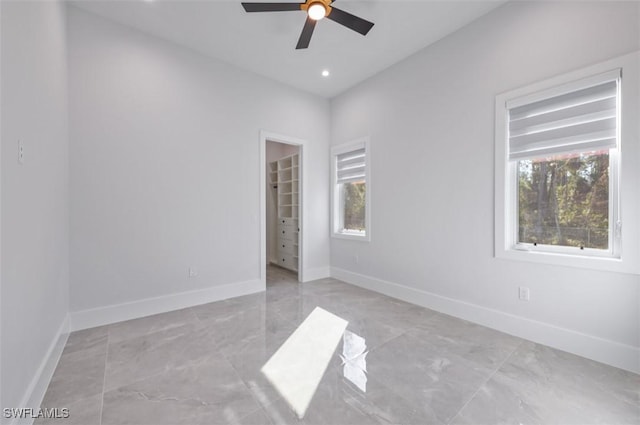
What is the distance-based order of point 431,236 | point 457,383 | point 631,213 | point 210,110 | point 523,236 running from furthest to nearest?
point 210,110 < point 431,236 < point 523,236 < point 631,213 < point 457,383

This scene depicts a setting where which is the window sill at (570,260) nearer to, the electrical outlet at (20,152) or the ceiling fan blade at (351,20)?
the ceiling fan blade at (351,20)

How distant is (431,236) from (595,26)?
228 cm

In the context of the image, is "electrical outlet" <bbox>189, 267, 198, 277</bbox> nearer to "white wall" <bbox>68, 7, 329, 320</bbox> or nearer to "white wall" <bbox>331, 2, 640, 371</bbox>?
"white wall" <bbox>68, 7, 329, 320</bbox>

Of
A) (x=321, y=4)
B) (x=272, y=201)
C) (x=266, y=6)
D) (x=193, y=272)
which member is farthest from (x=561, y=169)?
(x=272, y=201)

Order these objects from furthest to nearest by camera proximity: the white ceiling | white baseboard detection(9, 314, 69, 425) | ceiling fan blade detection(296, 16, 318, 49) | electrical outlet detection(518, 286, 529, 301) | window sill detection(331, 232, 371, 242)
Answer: window sill detection(331, 232, 371, 242) < the white ceiling < electrical outlet detection(518, 286, 529, 301) < ceiling fan blade detection(296, 16, 318, 49) < white baseboard detection(9, 314, 69, 425)

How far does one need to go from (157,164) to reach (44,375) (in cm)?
212

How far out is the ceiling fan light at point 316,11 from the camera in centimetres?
217

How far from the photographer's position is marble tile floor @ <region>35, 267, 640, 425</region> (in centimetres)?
152

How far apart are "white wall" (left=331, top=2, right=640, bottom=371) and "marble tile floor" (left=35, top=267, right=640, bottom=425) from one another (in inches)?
11.3

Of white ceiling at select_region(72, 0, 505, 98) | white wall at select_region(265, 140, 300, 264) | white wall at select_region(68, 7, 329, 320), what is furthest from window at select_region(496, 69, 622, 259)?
white wall at select_region(265, 140, 300, 264)

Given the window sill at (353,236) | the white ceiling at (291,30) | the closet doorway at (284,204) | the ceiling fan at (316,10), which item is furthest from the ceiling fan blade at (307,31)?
the window sill at (353,236)

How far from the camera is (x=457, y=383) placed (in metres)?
1.80

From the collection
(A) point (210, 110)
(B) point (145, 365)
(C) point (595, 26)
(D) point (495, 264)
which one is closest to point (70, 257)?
(B) point (145, 365)

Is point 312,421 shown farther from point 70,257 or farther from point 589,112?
point 589,112
